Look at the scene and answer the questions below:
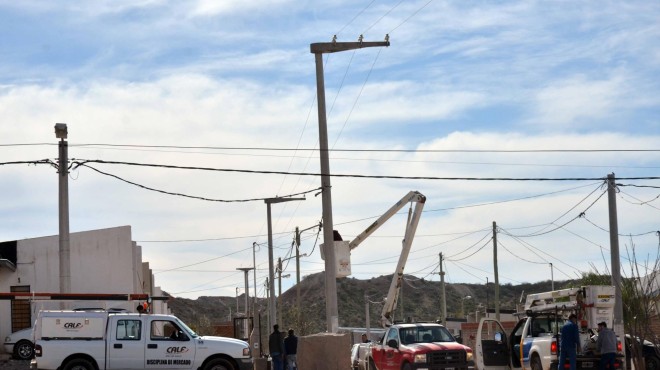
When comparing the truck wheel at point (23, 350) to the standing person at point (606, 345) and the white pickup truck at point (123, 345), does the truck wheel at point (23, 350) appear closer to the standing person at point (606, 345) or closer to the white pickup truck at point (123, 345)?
the white pickup truck at point (123, 345)

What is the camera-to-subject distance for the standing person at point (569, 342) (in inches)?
902

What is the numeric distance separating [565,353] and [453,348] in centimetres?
373

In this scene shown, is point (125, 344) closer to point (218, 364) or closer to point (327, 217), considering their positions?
point (218, 364)

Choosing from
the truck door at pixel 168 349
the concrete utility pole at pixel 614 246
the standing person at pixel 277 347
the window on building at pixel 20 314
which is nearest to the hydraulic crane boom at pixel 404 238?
the standing person at pixel 277 347

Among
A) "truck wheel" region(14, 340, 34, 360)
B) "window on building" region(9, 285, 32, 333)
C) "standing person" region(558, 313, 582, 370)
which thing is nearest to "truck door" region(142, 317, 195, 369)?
"standing person" region(558, 313, 582, 370)

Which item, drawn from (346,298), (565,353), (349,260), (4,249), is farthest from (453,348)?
(346,298)

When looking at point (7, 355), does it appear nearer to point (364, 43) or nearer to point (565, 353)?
point (364, 43)

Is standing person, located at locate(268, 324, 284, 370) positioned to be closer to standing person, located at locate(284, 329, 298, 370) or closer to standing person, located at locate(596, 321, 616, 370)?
standing person, located at locate(284, 329, 298, 370)

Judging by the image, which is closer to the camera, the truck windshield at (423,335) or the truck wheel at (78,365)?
the truck wheel at (78,365)

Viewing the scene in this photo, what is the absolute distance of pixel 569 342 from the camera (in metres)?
23.0

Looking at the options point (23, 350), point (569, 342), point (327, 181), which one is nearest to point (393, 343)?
point (569, 342)

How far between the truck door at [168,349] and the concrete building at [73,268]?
12.5 m

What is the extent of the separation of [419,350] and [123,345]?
741 cm

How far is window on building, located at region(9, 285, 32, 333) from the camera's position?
39.3m
